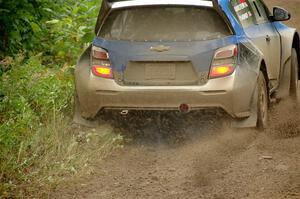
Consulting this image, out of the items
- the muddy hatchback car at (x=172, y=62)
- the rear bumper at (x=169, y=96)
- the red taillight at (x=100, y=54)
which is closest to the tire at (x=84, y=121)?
the muddy hatchback car at (x=172, y=62)

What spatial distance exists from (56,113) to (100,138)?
662 millimetres

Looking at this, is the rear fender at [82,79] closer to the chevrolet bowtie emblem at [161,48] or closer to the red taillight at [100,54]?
the red taillight at [100,54]

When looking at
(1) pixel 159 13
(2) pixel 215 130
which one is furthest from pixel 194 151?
(1) pixel 159 13

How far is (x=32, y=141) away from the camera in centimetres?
672

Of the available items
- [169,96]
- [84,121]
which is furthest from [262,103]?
[84,121]

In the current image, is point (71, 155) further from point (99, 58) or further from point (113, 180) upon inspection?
point (99, 58)

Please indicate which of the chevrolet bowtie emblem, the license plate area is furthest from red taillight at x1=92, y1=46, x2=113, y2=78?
the chevrolet bowtie emblem

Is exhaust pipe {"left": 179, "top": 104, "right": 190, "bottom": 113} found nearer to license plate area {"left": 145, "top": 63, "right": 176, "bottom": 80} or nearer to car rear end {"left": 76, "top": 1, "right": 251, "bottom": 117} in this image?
car rear end {"left": 76, "top": 1, "right": 251, "bottom": 117}

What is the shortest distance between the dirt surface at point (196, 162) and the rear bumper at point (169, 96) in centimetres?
34

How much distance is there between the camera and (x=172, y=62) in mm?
7266

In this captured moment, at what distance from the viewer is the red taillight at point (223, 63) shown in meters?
7.25

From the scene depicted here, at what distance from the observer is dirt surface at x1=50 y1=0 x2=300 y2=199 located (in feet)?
19.9

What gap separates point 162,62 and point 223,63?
2.09 feet

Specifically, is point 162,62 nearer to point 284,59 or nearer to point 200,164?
point 200,164
